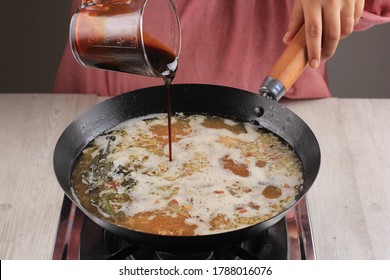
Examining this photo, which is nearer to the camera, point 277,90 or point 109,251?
point 109,251

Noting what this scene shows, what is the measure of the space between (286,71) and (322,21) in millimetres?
171

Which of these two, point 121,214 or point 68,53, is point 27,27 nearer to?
point 68,53

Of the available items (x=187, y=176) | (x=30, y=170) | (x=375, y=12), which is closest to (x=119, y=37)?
(x=187, y=176)

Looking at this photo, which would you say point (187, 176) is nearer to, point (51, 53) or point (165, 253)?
point (165, 253)

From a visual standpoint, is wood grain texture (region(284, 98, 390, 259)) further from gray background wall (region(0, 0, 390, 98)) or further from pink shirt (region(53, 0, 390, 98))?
gray background wall (region(0, 0, 390, 98))

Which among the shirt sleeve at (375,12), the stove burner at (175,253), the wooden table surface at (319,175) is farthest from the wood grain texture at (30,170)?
the shirt sleeve at (375,12)

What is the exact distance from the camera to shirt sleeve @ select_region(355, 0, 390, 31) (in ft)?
7.49

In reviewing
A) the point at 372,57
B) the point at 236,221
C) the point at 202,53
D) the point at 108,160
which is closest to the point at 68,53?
the point at 202,53

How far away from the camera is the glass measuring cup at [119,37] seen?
154cm

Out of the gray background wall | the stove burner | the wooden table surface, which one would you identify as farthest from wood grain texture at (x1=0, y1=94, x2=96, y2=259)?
the gray background wall

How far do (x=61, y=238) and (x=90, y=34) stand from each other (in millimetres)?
486

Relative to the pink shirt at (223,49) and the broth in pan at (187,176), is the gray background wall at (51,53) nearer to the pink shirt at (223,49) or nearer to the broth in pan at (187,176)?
the pink shirt at (223,49)

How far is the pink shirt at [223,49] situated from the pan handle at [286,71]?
0.51 metres

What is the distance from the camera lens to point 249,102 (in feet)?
6.29
